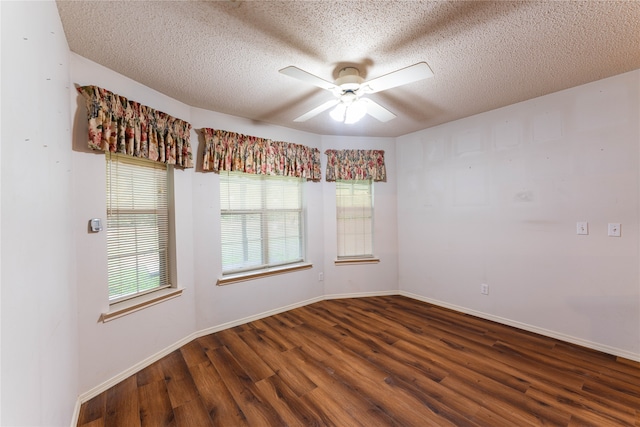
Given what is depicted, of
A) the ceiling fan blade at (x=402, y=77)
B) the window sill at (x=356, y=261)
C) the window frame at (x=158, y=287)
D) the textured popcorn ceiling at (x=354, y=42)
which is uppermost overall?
the textured popcorn ceiling at (x=354, y=42)

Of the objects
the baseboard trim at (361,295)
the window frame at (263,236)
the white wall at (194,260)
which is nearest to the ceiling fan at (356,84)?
the window frame at (263,236)

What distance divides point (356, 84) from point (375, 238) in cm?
251

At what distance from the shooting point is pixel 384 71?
2.06 m

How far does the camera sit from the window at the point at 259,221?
3.01 metres

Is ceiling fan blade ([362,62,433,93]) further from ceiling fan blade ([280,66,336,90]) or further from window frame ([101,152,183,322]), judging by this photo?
window frame ([101,152,183,322])

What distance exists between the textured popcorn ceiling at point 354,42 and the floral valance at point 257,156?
0.49 metres

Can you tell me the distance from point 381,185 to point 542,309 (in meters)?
2.34

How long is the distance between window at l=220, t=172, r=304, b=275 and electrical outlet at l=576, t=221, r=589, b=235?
116 inches

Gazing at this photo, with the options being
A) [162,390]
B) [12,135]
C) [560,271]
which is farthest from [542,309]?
[12,135]

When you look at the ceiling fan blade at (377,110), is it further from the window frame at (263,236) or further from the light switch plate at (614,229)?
the light switch plate at (614,229)

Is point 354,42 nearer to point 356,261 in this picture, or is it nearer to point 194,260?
point 194,260

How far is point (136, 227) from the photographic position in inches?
87.6

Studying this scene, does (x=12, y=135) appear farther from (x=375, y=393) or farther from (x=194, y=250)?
(x=375, y=393)

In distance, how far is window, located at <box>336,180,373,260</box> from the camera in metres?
3.89
